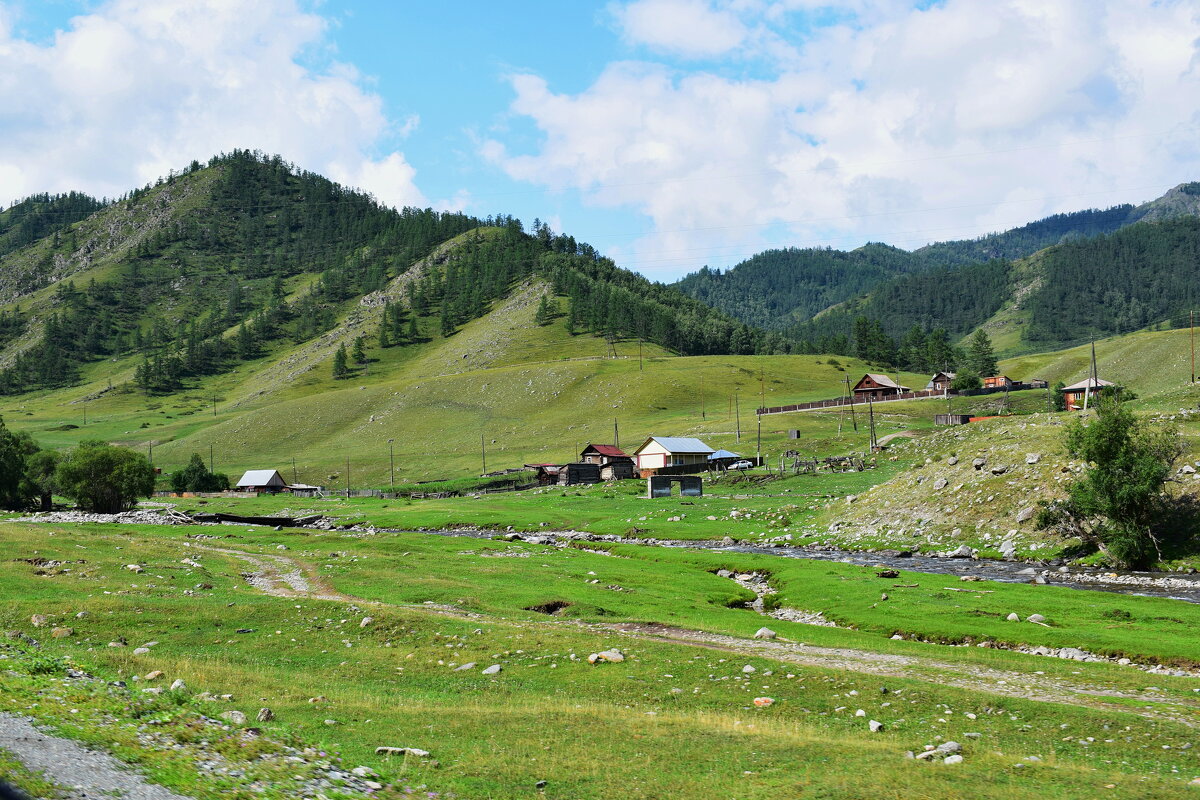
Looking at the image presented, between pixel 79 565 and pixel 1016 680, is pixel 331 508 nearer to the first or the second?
pixel 79 565

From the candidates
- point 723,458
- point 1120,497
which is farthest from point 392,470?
point 1120,497

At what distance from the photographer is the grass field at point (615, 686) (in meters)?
15.5

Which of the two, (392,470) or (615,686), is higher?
(392,470)

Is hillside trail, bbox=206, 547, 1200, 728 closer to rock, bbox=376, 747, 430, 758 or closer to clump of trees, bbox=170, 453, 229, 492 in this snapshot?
rock, bbox=376, 747, 430, 758

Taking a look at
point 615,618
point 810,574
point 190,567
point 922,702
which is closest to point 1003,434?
point 810,574

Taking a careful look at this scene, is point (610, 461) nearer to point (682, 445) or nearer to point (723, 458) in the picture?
point (682, 445)

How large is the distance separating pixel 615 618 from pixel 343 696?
55.1 feet

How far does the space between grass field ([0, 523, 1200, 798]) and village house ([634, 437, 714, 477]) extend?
91334mm

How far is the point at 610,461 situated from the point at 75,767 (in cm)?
13312

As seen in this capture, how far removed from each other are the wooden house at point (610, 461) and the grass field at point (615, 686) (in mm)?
95801

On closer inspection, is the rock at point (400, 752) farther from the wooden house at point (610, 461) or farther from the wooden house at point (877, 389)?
the wooden house at point (877, 389)

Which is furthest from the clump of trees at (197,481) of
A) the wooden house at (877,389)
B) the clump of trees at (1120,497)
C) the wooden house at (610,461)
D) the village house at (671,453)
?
the clump of trees at (1120,497)

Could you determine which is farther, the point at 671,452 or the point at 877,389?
the point at 877,389

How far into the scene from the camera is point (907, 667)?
27.1m
